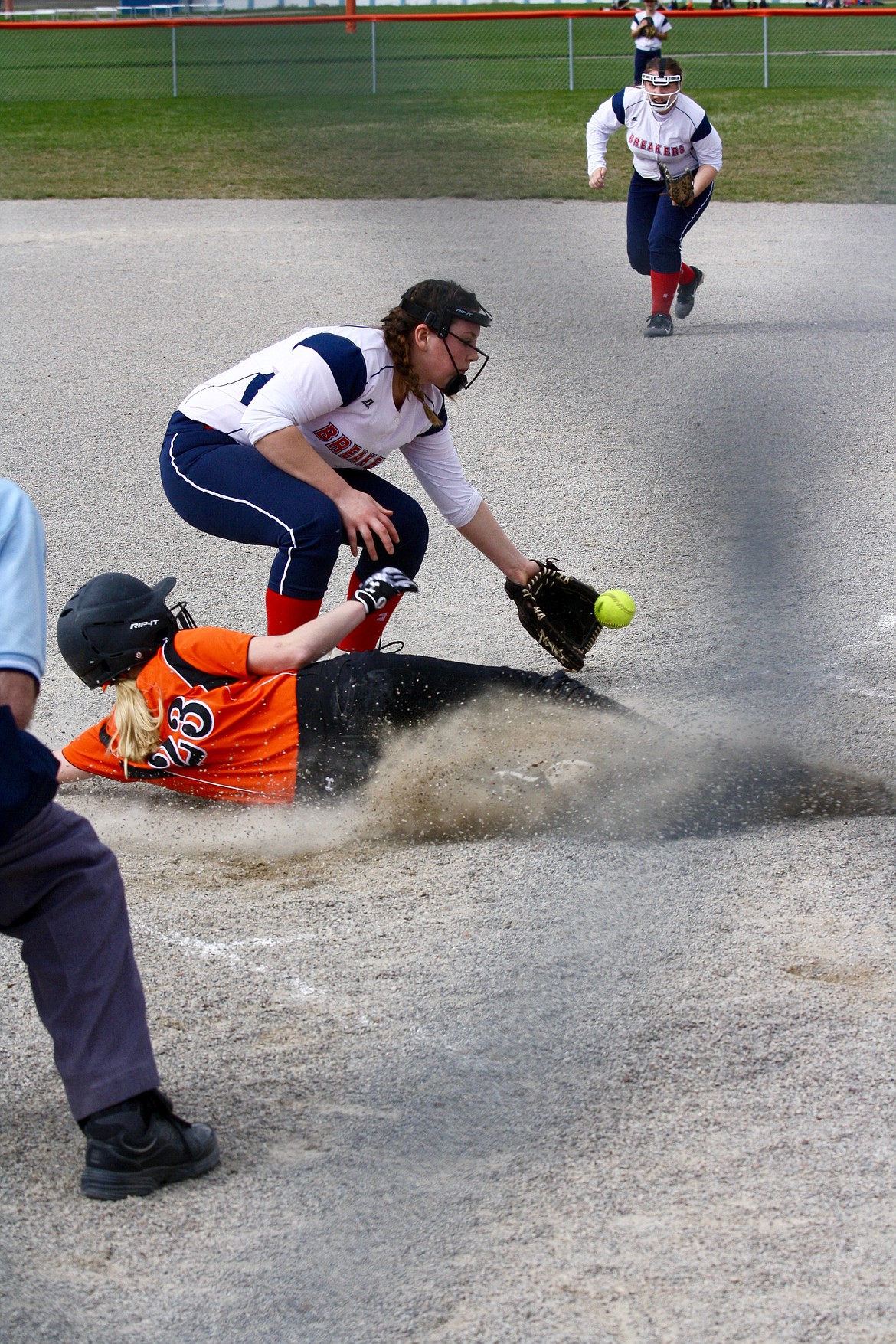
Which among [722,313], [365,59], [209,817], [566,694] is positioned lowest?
[209,817]

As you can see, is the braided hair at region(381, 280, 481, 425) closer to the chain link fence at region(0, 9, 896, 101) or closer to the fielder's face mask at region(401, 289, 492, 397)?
the fielder's face mask at region(401, 289, 492, 397)

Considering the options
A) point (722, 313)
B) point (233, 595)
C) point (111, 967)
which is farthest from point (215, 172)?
point (111, 967)

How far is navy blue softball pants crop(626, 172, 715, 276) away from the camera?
247 inches

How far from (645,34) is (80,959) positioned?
8.45 metres

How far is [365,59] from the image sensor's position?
1.65 m

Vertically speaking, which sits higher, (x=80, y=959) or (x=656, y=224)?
(x=656, y=224)

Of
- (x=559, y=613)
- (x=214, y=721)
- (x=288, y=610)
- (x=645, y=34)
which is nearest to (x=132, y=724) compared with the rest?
(x=214, y=721)

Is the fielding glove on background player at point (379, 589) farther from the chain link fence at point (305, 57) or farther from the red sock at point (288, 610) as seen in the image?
the chain link fence at point (305, 57)

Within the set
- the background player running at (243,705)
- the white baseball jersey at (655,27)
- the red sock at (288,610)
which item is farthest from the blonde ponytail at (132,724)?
the white baseball jersey at (655,27)

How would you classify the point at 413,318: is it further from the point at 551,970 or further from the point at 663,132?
the point at 663,132

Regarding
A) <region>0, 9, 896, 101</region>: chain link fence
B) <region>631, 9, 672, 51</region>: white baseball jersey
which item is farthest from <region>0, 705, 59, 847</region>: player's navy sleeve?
<region>631, 9, 672, 51</region>: white baseball jersey

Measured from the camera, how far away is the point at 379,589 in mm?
2750

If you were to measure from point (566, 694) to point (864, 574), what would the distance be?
1.35m

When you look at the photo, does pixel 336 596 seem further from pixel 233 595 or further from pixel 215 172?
pixel 215 172
